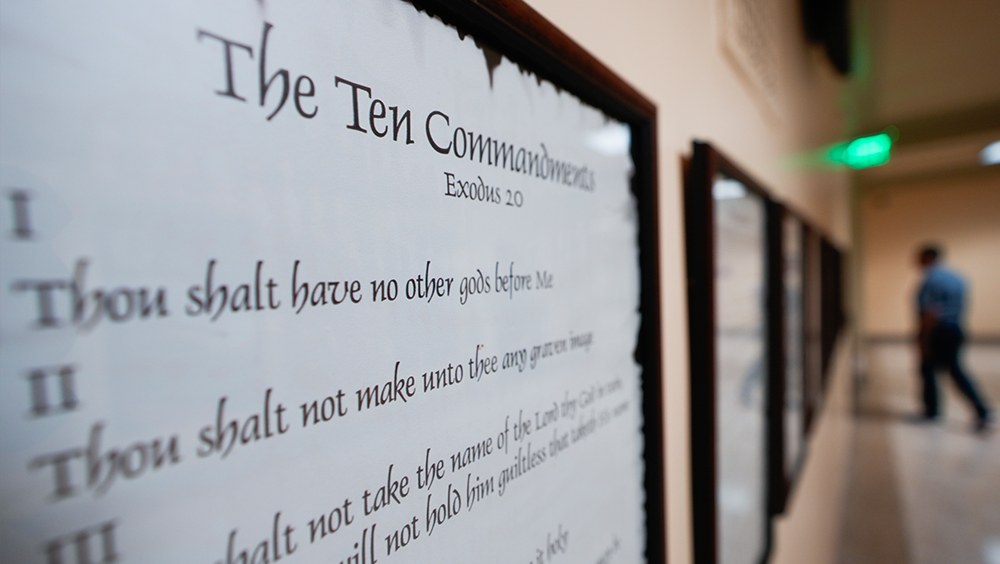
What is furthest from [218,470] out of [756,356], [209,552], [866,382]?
[866,382]

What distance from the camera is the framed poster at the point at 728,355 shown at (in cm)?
56

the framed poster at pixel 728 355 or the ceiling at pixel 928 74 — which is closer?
the framed poster at pixel 728 355

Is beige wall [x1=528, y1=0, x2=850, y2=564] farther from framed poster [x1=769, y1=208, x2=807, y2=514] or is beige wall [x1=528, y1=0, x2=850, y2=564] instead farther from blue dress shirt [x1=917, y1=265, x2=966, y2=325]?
blue dress shirt [x1=917, y1=265, x2=966, y2=325]

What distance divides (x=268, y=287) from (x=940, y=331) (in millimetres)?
5236

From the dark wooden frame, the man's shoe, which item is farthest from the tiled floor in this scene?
the dark wooden frame

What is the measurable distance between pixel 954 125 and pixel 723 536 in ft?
18.0

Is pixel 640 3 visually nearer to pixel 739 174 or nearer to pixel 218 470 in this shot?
pixel 739 174

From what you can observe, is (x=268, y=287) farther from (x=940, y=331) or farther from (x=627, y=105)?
(x=940, y=331)

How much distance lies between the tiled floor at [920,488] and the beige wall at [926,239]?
2594mm

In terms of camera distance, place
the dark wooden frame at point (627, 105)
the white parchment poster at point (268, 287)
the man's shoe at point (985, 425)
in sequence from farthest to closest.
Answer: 1. the man's shoe at point (985, 425)
2. the dark wooden frame at point (627, 105)
3. the white parchment poster at point (268, 287)

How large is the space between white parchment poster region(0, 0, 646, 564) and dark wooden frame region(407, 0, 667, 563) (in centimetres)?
1

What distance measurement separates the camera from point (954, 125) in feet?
13.9

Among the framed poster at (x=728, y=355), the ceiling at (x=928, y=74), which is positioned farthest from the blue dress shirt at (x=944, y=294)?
the framed poster at (x=728, y=355)

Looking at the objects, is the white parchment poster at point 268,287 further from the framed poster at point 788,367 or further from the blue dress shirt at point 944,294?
the blue dress shirt at point 944,294
